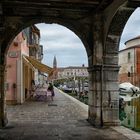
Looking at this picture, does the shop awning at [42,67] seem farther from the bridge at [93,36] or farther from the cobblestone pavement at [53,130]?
the bridge at [93,36]

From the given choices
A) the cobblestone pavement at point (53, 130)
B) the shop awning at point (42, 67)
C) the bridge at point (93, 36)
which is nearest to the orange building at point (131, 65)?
the shop awning at point (42, 67)

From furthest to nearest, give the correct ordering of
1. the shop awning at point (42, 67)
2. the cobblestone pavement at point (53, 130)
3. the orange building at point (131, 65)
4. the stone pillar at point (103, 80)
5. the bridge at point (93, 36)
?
the orange building at point (131, 65) → the shop awning at point (42, 67) → the stone pillar at point (103, 80) → the bridge at point (93, 36) → the cobblestone pavement at point (53, 130)

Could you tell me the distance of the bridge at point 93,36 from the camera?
13.9 meters

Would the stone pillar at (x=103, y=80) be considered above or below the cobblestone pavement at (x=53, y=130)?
above

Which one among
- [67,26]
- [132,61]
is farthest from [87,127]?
[132,61]

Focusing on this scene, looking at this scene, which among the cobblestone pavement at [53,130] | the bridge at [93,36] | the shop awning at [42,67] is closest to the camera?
the cobblestone pavement at [53,130]

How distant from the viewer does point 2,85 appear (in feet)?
47.3

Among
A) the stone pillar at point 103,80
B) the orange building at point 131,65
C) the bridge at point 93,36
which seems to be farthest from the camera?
the orange building at point 131,65

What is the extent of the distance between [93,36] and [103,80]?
5.43 ft

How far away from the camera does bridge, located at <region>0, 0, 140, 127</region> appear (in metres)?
13.9

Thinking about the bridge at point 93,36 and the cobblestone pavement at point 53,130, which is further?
the bridge at point 93,36

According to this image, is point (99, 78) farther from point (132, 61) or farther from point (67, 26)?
point (132, 61)

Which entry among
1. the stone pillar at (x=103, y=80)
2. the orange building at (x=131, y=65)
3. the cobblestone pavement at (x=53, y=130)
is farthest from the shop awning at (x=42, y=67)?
the orange building at (x=131, y=65)

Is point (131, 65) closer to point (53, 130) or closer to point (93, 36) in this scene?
point (93, 36)
